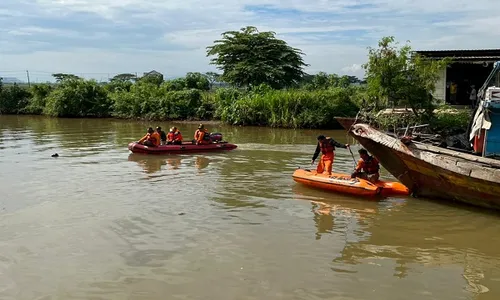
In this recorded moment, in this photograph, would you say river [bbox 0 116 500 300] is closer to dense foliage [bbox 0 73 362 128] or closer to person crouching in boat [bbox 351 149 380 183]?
person crouching in boat [bbox 351 149 380 183]

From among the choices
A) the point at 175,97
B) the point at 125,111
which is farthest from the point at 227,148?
the point at 125,111

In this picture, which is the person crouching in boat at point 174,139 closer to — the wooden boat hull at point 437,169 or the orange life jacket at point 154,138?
the orange life jacket at point 154,138

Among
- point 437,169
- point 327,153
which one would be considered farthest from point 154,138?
point 437,169

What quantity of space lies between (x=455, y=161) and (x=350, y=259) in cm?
324

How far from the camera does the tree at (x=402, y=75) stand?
19.0 metres

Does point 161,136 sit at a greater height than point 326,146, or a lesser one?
lesser

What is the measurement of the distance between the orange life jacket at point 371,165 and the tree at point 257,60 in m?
23.7

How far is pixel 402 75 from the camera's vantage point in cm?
1923

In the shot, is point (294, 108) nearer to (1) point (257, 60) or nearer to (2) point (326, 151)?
(1) point (257, 60)

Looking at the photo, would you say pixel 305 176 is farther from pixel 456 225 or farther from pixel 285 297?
pixel 285 297

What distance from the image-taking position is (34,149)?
20.7m

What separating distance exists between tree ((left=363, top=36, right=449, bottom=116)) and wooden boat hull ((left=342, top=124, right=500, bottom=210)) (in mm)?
8165

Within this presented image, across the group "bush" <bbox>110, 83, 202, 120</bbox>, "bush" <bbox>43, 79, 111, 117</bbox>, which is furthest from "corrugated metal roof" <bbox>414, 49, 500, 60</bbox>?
"bush" <bbox>43, 79, 111, 117</bbox>

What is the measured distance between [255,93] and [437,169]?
75.1 ft
